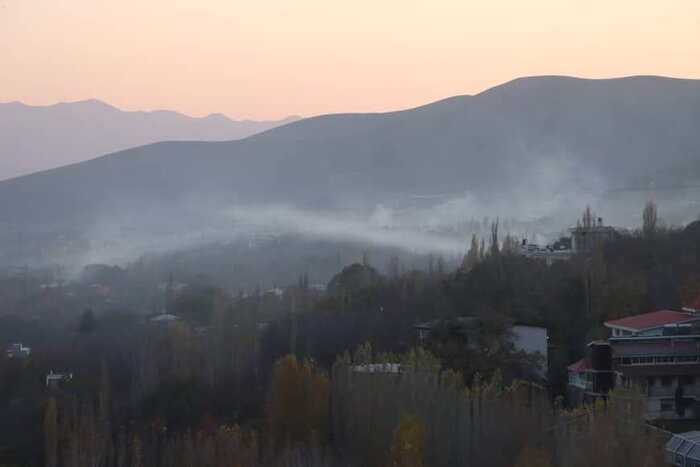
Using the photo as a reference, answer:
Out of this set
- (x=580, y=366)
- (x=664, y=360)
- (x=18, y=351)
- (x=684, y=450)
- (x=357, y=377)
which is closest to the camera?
(x=684, y=450)

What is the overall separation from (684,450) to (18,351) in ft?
71.9

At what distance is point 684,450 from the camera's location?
19.2m

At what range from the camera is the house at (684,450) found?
18859mm

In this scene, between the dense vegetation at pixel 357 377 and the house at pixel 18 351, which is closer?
the dense vegetation at pixel 357 377

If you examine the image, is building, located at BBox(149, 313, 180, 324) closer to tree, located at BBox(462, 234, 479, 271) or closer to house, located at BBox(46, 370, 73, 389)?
tree, located at BBox(462, 234, 479, 271)

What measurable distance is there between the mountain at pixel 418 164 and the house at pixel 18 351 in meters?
43.8

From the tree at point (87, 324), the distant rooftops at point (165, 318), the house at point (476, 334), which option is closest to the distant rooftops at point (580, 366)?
the house at point (476, 334)

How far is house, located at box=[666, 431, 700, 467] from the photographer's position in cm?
1886

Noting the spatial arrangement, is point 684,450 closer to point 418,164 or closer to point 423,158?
point 418,164

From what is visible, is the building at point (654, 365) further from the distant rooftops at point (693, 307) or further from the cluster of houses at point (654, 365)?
the distant rooftops at point (693, 307)

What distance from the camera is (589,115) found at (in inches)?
4122

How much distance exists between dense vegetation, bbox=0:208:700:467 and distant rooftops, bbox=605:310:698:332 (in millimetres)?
1623

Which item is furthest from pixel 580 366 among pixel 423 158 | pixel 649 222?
pixel 423 158

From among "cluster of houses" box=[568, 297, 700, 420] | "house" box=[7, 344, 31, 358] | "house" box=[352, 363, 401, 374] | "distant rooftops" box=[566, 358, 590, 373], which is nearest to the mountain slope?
"house" box=[7, 344, 31, 358]
